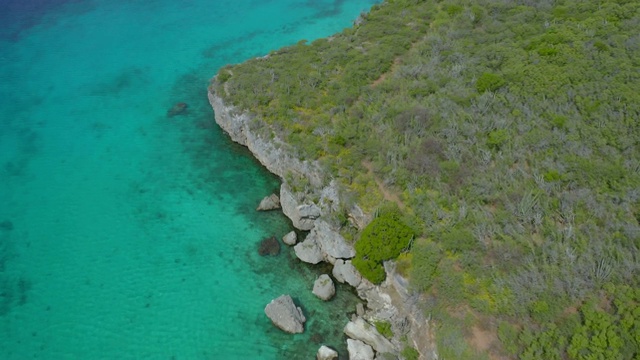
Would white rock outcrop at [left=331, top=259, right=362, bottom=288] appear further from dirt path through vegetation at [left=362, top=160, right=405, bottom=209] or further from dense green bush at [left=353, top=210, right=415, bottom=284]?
dirt path through vegetation at [left=362, top=160, right=405, bottom=209]

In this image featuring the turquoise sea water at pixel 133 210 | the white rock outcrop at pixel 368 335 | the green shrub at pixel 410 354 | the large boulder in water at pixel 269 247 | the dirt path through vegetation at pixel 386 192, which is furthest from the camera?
the large boulder in water at pixel 269 247

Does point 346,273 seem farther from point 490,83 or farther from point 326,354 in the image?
point 490,83

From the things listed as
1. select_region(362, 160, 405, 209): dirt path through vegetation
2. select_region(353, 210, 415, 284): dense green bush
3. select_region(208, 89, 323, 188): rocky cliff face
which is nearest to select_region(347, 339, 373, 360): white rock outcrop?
select_region(353, 210, 415, 284): dense green bush

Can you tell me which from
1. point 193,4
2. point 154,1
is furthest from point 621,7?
point 154,1

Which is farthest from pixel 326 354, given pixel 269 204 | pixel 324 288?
pixel 269 204

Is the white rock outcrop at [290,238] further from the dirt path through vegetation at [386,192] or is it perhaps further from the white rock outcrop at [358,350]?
the white rock outcrop at [358,350]

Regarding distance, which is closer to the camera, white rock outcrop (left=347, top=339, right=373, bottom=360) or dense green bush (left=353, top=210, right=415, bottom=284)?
white rock outcrop (left=347, top=339, right=373, bottom=360)

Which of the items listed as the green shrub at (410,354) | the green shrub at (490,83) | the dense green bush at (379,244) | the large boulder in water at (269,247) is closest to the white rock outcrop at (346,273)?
the dense green bush at (379,244)
